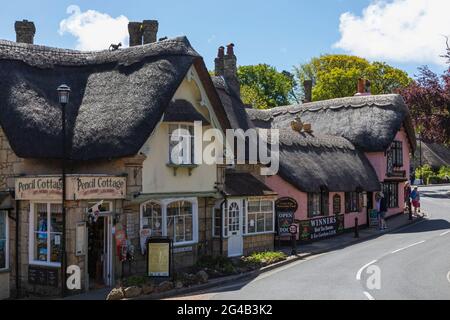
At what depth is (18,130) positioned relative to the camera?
18.5 metres

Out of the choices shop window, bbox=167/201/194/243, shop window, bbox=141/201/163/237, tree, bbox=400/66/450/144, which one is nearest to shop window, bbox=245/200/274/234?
shop window, bbox=167/201/194/243

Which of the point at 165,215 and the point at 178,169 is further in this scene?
the point at 178,169

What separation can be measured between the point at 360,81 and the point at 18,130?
106 feet

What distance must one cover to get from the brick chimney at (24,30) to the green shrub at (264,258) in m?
13.3

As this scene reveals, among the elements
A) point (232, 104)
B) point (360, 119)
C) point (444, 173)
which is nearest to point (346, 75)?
point (444, 173)

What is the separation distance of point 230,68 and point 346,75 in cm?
3894

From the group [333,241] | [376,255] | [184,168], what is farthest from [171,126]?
[333,241]

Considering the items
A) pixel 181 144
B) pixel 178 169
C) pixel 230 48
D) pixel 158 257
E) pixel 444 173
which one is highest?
pixel 230 48

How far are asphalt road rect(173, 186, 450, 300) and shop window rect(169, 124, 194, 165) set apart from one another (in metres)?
4.89

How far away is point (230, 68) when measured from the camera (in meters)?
31.2

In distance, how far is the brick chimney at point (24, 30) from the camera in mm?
25062

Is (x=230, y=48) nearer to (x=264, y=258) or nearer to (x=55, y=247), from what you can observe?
(x=264, y=258)

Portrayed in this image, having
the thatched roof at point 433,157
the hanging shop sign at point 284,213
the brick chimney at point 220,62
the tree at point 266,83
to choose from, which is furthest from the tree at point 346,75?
the hanging shop sign at point 284,213

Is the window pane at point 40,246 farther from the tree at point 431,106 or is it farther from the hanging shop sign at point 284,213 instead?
the tree at point 431,106
